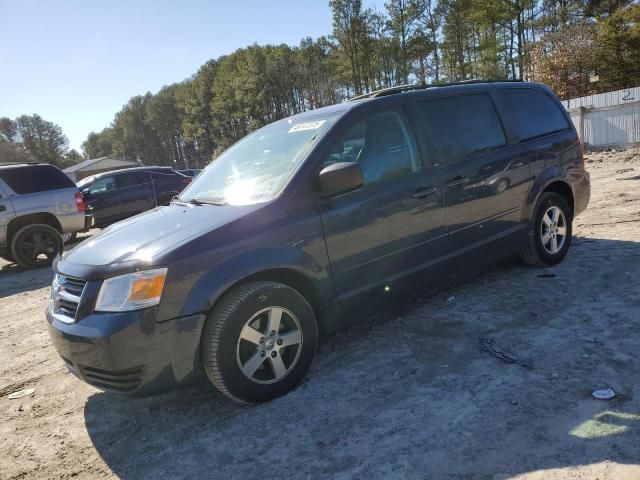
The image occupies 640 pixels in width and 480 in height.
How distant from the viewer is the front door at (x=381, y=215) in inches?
133

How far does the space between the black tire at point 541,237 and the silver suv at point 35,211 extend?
8.34 meters

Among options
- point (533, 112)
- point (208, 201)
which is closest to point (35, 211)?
point (208, 201)

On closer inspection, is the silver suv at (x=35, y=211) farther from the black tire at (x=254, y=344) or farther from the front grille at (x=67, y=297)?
the black tire at (x=254, y=344)

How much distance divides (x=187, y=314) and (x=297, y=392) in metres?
0.94

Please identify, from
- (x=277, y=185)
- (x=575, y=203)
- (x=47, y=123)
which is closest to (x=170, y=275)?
(x=277, y=185)

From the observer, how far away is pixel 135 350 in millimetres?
2693

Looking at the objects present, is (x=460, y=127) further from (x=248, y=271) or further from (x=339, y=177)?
(x=248, y=271)

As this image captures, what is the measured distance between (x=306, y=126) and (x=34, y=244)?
764 centimetres

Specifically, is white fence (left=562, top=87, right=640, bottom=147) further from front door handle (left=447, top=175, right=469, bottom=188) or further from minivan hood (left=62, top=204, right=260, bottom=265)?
minivan hood (left=62, top=204, right=260, bottom=265)

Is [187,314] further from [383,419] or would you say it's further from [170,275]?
[383,419]

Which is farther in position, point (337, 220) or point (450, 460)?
point (337, 220)

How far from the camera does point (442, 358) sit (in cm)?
341

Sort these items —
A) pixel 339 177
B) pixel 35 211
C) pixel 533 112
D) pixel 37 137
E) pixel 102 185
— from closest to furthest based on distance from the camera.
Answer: pixel 339 177 → pixel 533 112 → pixel 35 211 → pixel 102 185 → pixel 37 137

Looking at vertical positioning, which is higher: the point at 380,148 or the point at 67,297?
the point at 380,148
